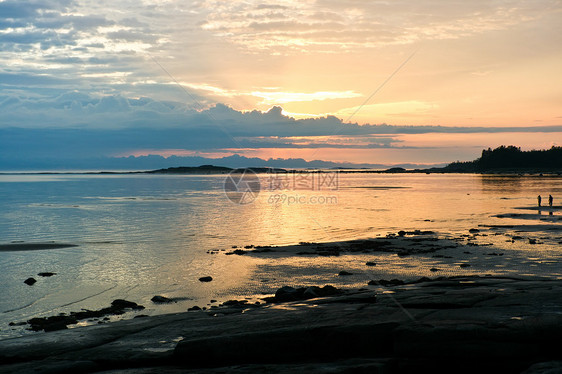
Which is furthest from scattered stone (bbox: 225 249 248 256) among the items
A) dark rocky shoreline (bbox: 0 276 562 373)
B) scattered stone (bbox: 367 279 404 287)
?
dark rocky shoreline (bbox: 0 276 562 373)

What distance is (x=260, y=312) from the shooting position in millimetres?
14789

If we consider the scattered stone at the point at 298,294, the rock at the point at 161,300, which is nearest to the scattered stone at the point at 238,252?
the rock at the point at 161,300

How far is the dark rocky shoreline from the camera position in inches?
392

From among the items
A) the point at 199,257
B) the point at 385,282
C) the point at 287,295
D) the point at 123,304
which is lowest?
the point at 199,257

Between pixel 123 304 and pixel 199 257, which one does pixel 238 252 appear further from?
pixel 123 304

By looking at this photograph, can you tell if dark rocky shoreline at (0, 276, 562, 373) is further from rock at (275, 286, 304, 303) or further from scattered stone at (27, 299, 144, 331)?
rock at (275, 286, 304, 303)

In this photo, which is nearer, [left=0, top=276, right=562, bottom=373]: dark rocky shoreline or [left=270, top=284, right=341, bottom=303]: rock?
[left=0, top=276, right=562, bottom=373]: dark rocky shoreline

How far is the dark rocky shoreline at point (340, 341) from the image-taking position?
997 centimetres

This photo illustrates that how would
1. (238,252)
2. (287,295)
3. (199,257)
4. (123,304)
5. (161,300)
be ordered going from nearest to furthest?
(287,295) < (123,304) < (161,300) < (199,257) < (238,252)

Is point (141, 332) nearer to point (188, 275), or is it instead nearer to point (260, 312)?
point (260, 312)

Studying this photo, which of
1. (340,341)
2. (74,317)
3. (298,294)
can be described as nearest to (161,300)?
(74,317)

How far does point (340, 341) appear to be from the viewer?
11.3 meters

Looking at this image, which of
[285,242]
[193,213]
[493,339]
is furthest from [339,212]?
[493,339]

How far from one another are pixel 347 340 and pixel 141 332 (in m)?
6.54
